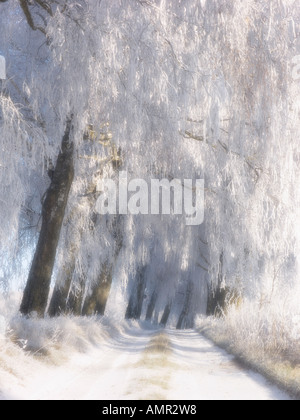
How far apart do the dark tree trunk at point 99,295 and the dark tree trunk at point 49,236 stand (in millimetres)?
5946

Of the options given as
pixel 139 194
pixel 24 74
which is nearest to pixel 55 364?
pixel 24 74

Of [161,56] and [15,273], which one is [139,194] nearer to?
[15,273]

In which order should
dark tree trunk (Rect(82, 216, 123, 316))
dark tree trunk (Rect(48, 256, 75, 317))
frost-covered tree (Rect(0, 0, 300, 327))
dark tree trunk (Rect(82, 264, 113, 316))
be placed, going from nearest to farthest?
1. frost-covered tree (Rect(0, 0, 300, 327))
2. dark tree trunk (Rect(48, 256, 75, 317))
3. dark tree trunk (Rect(82, 216, 123, 316))
4. dark tree trunk (Rect(82, 264, 113, 316))

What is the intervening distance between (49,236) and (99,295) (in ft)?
26.7

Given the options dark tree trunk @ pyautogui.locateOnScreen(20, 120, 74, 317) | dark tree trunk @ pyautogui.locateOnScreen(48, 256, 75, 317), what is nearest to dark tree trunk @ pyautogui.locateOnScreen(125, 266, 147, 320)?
dark tree trunk @ pyautogui.locateOnScreen(48, 256, 75, 317)

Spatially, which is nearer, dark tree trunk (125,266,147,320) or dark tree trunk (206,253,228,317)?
dark tree trunk (206,253,228,317)

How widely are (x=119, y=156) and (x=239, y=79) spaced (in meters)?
3.61

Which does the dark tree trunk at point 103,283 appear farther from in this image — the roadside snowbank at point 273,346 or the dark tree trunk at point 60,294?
the roadside snowbank at point 273,346

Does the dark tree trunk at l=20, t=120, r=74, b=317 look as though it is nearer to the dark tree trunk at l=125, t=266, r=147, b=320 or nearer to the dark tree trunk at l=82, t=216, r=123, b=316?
the dark tree trunk at l=82, t=216, r=123, b=316

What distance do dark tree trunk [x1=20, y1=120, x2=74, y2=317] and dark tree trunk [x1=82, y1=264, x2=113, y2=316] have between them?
5946 millimetres

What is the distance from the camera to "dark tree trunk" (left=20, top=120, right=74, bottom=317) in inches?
319

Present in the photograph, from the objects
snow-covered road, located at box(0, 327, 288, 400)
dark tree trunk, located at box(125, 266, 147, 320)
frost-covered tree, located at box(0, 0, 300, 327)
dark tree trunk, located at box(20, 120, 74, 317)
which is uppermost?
frost-covered tree, located at box(0, 0, 300, 327)
